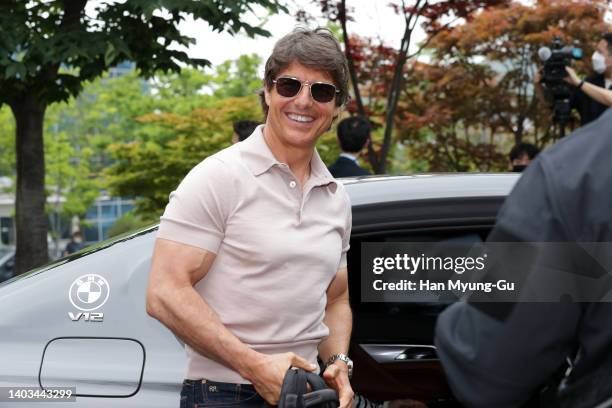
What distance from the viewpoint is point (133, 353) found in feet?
7.37

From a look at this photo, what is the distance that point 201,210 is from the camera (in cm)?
190

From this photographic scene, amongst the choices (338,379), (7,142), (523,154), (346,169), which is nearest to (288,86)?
(338,379)

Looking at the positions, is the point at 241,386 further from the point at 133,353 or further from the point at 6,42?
the point at 6,42

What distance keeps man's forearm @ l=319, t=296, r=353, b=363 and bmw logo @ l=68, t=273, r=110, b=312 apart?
562 mm

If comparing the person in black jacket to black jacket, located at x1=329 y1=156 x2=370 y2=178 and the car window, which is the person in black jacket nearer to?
black jacket, located at x1=329 y1=156 x2=370 y2=178

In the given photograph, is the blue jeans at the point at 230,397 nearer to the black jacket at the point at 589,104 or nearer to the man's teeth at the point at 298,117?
the man's teeth at the point at 298,117

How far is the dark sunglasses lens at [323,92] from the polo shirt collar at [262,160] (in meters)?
0.14

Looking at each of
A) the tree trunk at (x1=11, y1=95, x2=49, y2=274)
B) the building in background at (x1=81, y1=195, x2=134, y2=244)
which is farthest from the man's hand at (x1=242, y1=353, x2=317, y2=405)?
the building in background at (x1=81, y1=195, x2=134, y2=244)

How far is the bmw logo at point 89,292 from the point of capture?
7.52 ft

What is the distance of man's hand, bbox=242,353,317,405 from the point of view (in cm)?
190

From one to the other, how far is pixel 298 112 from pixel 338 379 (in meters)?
0.62

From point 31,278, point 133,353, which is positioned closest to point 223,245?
point 133,353

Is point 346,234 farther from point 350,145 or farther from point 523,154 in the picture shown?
point 523,154

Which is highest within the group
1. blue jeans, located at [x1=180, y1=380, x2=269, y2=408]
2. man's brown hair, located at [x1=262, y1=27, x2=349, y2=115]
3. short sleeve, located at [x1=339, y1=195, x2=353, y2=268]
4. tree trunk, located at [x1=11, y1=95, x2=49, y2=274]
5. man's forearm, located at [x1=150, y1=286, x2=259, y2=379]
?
man's brown hair, located at [x1=262, y1=27, x2=349, y2=115]
